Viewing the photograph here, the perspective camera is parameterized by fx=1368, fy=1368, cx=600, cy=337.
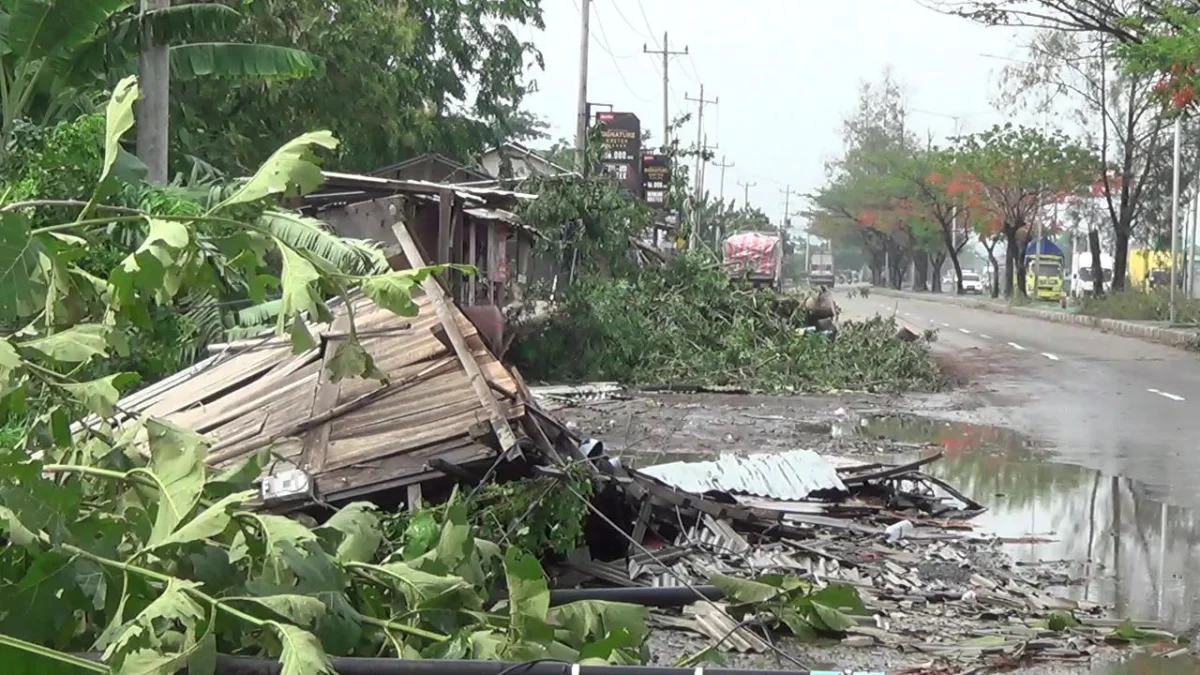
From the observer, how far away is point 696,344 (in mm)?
22719

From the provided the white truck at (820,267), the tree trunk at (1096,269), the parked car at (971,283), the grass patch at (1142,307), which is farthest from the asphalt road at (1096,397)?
the parked car at (971,283)

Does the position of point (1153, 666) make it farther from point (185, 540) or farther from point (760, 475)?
point (185, 540)

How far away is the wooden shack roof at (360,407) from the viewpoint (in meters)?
6.73

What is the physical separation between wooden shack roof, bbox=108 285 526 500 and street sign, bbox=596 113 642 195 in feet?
107

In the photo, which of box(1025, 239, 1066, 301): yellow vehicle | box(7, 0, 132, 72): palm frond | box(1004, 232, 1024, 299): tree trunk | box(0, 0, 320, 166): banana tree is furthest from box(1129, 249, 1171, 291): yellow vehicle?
box(7, 0, 132, 72): palm frond

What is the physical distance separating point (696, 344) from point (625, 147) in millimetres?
19946

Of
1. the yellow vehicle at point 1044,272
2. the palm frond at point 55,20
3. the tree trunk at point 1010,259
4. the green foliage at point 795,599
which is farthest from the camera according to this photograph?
the yellow vehicle at point 1044,272

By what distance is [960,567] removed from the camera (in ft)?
27.1

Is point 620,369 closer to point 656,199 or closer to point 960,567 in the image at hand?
point 960,567

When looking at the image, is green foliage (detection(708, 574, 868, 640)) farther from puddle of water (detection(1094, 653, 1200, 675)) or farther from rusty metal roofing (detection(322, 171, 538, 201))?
rusty metal roofing (detection(322, 171, 538, 201))

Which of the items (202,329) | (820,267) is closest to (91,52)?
(202,329)

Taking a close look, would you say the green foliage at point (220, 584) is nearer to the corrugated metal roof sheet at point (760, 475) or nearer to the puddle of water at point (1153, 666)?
the puddle of water at point (1153, 666)

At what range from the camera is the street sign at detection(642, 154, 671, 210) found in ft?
132

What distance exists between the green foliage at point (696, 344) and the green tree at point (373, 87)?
5072mm
